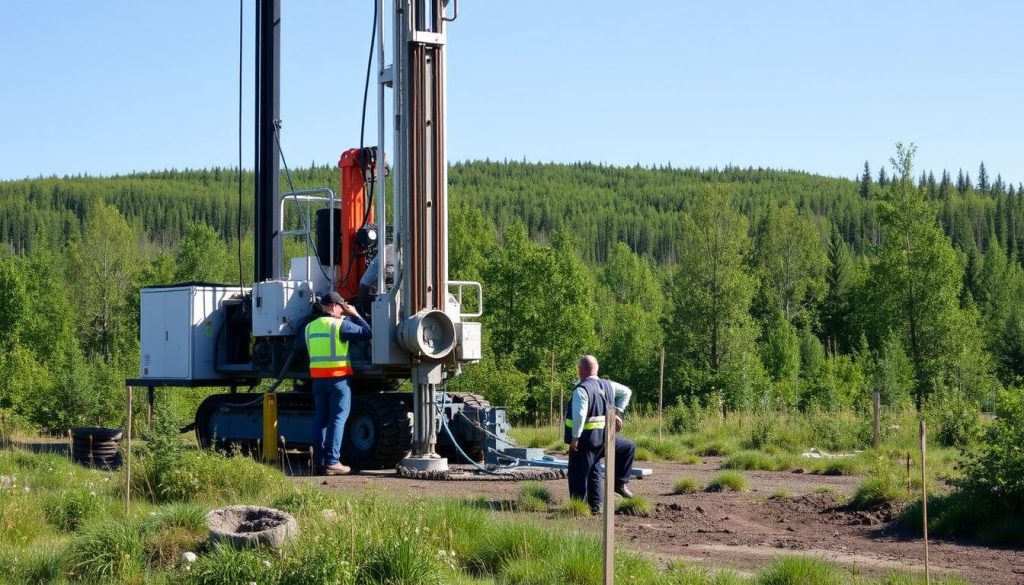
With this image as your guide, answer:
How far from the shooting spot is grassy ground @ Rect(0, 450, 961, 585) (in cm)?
852

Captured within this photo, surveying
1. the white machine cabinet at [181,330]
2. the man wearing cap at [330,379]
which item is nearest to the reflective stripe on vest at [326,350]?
the man wearing cap at [330,379]

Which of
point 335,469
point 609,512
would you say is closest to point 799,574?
point 609,512

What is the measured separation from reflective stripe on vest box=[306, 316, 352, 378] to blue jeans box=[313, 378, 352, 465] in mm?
107

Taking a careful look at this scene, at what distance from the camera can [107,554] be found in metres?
9.34

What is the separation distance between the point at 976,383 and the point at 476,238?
814 inches

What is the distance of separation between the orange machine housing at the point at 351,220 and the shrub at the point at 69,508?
6.45 meters

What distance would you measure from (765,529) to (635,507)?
Result: 1330mm

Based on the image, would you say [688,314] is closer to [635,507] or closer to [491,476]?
[491,476]

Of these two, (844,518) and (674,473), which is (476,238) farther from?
(844,518)

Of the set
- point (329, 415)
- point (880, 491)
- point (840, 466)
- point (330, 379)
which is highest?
point (330, 379)

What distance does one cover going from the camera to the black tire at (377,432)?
16.5 meters

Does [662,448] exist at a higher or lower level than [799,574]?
→ lower

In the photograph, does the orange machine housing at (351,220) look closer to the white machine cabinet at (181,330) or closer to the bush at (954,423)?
the white machine cabinet at (181,330)

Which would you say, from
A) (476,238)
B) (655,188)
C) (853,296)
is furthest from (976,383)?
(655,188)
